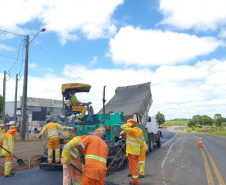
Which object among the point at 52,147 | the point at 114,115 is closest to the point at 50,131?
the point at 52,147

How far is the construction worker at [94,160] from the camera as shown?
3348 millimetres

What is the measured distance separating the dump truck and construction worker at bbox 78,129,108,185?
3394mm

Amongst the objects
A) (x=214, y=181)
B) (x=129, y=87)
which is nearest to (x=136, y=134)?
(x=214, y=181)

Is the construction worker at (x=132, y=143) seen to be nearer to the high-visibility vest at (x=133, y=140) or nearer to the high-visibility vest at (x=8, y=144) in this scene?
the high-visibility vest at (x=133, y=140)

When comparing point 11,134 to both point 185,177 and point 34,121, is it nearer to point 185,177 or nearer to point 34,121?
point 185,177

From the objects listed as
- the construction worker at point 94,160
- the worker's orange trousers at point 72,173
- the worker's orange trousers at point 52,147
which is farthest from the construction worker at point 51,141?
the construction worker at point 94,160

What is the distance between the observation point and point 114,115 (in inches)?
386

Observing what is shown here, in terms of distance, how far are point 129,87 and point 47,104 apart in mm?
38857

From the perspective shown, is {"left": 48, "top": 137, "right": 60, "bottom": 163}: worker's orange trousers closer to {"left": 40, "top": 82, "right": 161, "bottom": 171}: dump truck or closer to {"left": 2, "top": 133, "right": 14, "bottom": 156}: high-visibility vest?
{"left": 40, "top": 82, "right": 161, "bottom": 171}: dump truck

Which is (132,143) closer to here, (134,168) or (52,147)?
(134,168)

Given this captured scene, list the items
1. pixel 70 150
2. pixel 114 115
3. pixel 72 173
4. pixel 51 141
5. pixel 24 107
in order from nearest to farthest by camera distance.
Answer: pixel 70 150 < pixel 72 173 < pixel 51 141 < pixel 114 115 < pixel 24 107

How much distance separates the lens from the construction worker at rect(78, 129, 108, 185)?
11.0 ft

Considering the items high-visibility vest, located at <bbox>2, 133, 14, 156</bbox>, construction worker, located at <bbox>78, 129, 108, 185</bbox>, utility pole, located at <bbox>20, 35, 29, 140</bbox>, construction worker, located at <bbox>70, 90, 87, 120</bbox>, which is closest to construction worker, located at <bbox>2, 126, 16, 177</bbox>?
high-visibility vest, located at <bbox>2, 133, 14, 156</bbox>

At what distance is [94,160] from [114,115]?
6404 millimetres
